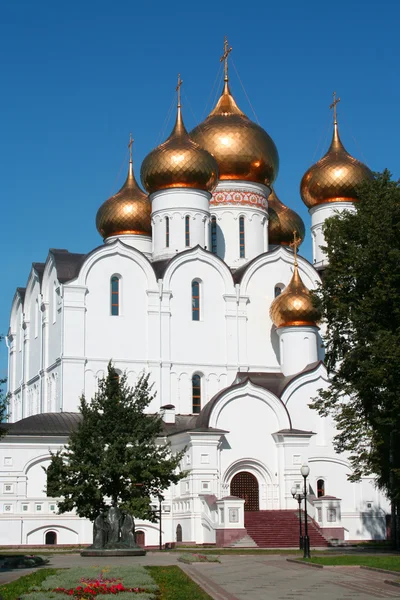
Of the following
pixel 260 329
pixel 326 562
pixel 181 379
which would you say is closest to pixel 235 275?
pixel 260 329

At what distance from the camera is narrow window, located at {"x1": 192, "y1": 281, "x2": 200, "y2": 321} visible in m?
35.9

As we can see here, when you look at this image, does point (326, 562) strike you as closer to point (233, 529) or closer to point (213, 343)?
point (233, 529)

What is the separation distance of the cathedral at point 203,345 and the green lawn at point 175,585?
39.1 feet

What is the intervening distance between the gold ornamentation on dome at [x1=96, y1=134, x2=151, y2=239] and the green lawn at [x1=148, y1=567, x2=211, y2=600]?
25169 mm

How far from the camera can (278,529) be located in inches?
1182

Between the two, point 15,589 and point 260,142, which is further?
point 260,142

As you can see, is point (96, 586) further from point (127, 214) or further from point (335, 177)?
point (335, 177)

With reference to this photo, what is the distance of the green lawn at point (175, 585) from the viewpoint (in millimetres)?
12665

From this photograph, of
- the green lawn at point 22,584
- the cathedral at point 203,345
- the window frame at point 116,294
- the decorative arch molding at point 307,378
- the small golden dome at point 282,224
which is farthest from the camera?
the small golden dome at point 282,224

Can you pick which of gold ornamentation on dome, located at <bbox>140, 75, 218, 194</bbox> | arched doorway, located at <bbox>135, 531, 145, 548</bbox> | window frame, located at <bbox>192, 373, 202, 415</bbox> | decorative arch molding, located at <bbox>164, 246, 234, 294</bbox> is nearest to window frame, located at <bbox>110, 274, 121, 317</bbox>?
decorative arch molding, located at <bbox>164, 246, 234, 294</bbox>

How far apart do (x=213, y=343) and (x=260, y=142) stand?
9903mm

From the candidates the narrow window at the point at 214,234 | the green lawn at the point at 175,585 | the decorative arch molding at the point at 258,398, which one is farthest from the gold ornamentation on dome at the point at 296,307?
the green lawn at the point at 175,585

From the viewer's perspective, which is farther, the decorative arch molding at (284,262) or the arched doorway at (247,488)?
the decorative arch molding at (284,262)

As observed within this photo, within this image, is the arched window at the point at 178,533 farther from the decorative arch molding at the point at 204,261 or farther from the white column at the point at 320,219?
the white column at the point at 320,219
